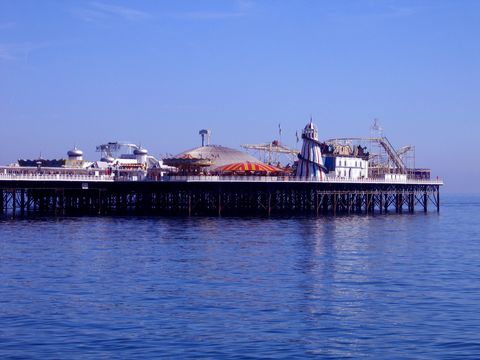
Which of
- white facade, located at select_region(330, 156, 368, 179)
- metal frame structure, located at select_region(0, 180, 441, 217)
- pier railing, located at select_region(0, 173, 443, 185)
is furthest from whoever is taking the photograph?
white facade, located at select_region(330, 156, 368, 179)

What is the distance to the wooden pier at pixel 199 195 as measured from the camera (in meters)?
101

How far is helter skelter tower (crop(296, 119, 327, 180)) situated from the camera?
379 feet

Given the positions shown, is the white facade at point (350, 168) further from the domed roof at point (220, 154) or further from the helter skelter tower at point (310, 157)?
the domed roof at point (220, 154)

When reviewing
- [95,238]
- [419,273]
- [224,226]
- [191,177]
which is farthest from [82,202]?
[419,273]

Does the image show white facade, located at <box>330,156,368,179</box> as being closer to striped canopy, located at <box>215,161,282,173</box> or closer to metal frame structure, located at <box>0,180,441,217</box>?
metal frame structure, located at <box>0,180,441,217</box>

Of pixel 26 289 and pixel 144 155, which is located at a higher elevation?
pixel 144 155

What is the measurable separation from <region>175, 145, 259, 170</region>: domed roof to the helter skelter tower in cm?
1690

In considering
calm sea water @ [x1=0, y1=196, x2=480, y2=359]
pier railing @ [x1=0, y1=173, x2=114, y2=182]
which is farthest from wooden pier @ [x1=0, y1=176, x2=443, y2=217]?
calm sea water @ [x1=0, y1=196, x2=480, y2=359]

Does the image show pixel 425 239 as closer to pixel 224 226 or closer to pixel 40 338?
pixel 224 226

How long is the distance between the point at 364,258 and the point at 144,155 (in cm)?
9348

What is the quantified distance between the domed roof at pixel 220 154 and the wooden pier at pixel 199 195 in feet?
36.4

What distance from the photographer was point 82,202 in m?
111

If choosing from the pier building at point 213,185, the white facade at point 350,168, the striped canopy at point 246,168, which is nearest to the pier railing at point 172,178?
the pier building at point 213,185

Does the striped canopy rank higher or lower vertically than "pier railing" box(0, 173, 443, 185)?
higher
